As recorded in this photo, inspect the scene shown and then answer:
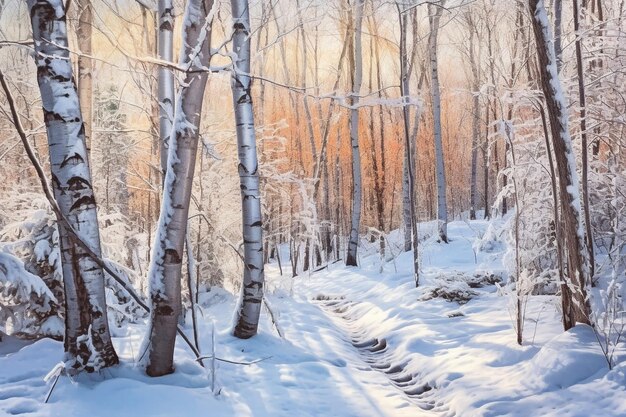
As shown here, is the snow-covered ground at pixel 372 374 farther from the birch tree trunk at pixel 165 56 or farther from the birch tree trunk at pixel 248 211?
the birch tree trunk at pixel 165 56

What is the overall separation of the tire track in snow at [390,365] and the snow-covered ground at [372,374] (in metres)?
0.02

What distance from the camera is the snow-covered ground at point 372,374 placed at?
3264mm

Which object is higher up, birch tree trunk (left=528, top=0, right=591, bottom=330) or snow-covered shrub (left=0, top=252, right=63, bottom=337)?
birch tree trunk (left=528, top=0, right=591, bottom=330)

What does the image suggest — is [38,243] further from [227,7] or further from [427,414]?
[227,7]

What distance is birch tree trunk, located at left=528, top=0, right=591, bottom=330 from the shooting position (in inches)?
178

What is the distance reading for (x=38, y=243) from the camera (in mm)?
5461

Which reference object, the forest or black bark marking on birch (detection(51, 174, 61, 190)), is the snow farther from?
black bark marking on birch (detection(51, 174, 61, 190))

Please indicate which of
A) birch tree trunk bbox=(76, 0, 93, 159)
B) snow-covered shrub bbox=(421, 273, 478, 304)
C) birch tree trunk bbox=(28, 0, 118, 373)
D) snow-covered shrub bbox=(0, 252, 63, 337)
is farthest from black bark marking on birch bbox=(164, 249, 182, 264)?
snow-covered shrub bbox=(421, 273, 478, 304)

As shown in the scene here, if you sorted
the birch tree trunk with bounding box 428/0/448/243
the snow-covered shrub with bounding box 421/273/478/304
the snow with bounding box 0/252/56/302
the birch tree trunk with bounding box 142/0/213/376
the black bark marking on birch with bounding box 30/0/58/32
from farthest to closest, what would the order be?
the birch tree trunk with bounding box 428/0/448/243, the snow-covered shrub with bounding box 421/273/478/304, the snow with bounding box 0/252/56/302, the birch tree trunk with bounding box 142/0/213/376, the black bark marking on birch with bounding box 30/0/58/32

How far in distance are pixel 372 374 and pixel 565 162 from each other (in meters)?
3.14

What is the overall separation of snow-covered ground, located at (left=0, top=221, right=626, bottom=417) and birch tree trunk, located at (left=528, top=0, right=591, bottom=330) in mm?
485

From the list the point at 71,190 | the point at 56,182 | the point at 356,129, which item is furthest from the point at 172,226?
the point at 356,129

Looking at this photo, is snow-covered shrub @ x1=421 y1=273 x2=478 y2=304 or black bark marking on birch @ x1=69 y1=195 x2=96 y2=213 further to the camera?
snow-covered shrub @ x1=421 y1=273 x2=478 y2=304

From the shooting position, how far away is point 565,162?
181 inches
